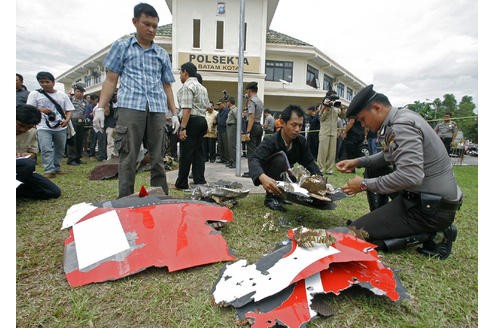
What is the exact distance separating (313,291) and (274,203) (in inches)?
71.0

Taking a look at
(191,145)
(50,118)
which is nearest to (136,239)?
(191,145)

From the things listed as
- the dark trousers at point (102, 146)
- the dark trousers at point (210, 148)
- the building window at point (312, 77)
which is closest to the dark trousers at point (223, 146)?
the dark trousers at point (210, 148)

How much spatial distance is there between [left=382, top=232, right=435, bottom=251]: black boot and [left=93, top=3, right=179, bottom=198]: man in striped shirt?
2338 millimetres

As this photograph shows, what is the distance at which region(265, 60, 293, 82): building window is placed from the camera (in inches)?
745

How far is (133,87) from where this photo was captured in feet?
8.98

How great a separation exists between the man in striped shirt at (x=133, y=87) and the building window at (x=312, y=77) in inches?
734

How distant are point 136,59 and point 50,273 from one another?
1966mm

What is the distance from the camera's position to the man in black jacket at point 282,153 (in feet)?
9.17

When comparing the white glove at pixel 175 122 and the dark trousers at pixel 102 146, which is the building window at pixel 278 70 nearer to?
the dark trousers at pixel 102 146

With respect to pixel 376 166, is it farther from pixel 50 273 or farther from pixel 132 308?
pixel 50 273

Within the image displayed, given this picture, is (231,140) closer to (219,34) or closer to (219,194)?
(219,194)

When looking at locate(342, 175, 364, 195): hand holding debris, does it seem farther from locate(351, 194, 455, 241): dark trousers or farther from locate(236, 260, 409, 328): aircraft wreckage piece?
locate(236, 260, 409, 328): aircraft wreckage piece

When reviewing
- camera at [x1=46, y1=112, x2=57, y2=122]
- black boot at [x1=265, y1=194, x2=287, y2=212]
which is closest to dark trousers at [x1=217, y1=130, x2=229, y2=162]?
camera at [x1=46, y1=112, x2=57, y2=122]

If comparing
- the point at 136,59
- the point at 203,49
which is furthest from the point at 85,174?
the point at 203,49
